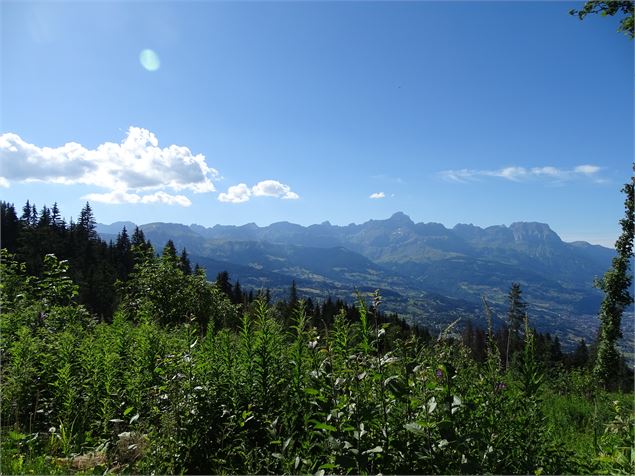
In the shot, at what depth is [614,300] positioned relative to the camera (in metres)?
31.3

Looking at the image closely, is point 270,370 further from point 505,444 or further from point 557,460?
point 557,460

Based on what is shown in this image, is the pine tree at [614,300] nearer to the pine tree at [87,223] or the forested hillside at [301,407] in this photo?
the forested hillside at [301,407]

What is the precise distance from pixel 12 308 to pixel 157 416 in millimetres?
7544

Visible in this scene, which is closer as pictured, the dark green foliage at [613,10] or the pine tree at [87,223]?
the dark green foliage at [613,10]

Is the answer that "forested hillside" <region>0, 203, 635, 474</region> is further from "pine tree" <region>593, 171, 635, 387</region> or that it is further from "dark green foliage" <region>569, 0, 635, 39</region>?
"pine tree" <region>593, 171, 635, 387</region>

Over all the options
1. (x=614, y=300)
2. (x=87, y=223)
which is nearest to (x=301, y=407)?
(x=614, y=300)

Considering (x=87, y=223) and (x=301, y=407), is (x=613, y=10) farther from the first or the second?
(x=87, y=223)

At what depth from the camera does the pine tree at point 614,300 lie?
101ft

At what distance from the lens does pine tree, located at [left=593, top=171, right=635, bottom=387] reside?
3080cm

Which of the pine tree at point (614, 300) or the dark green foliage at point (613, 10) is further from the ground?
the dark green foliage at point (613, 10)

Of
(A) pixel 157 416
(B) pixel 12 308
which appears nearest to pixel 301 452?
(A) pixel 157 416

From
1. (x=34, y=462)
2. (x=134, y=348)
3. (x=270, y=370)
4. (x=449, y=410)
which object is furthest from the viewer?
(x=134, y=348)

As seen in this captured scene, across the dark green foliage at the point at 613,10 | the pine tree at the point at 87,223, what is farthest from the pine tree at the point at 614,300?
the pine tree at the point at 87,223

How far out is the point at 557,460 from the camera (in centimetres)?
417
